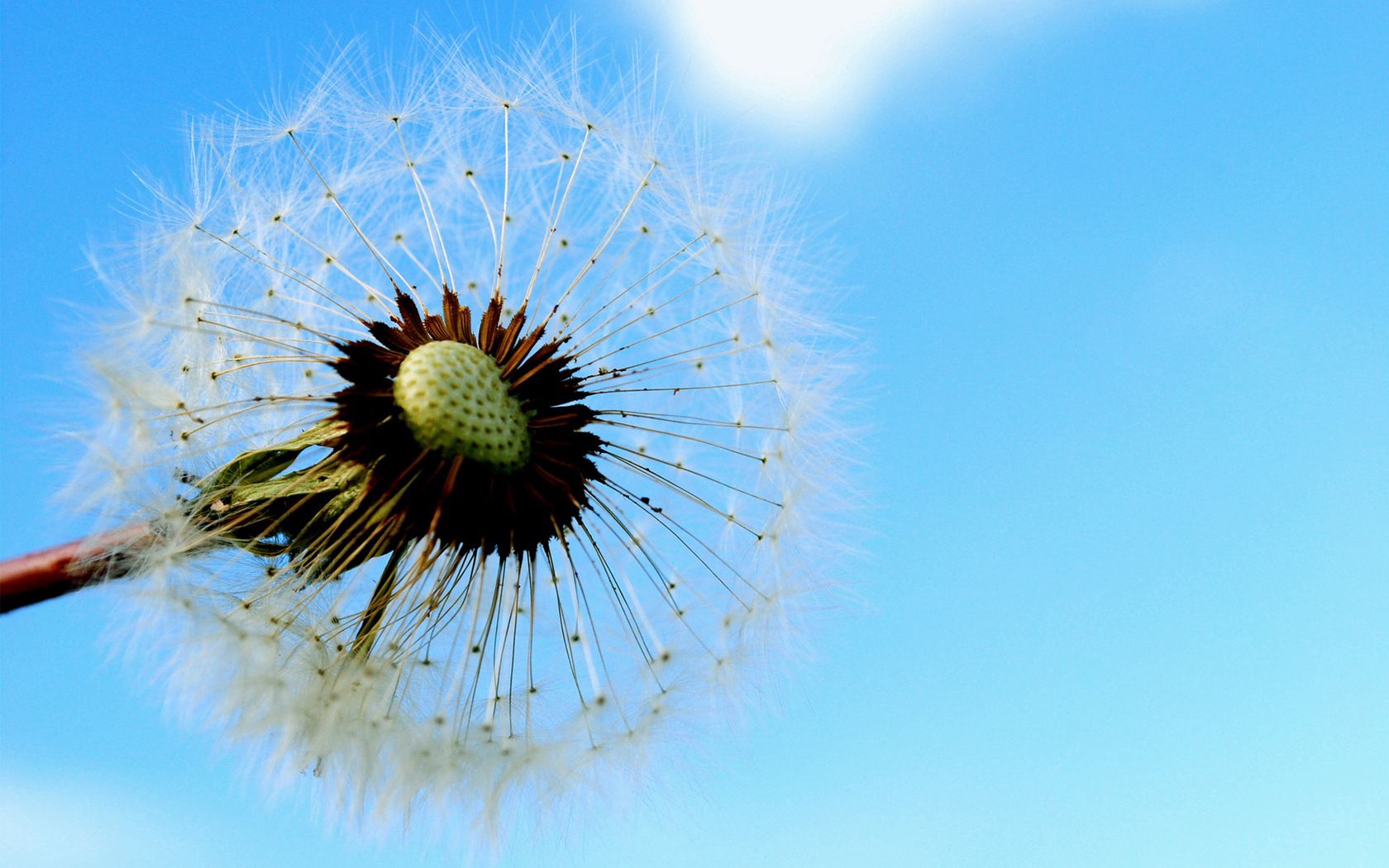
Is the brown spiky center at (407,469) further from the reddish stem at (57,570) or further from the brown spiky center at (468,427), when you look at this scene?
the reddish stem at (57,570)

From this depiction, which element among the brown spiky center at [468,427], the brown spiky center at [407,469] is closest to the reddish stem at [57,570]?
the brown spiky center at [407,469]

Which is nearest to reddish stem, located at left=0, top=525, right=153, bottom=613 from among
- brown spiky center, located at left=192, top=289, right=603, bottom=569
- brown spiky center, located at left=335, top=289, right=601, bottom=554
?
brown spiky center, located at left=192, top=289, right=603, bottom=569

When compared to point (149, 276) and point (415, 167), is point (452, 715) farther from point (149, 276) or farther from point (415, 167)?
point (415, 167)

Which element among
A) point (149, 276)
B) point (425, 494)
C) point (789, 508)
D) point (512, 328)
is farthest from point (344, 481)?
point (789, 508)

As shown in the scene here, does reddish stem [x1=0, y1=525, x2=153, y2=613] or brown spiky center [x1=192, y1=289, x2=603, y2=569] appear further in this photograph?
brown spiky center [x1=192, y1=289, x2=603, y2=569]

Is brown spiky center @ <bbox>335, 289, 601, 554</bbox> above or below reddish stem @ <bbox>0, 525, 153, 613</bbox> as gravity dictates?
above

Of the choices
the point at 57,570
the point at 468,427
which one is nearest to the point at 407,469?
the point at 468,427

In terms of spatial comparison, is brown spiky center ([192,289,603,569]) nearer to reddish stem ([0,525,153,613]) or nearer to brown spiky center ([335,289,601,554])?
brown spiky center ([335,289,601,554])

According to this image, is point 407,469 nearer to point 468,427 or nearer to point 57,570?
point 468,427
